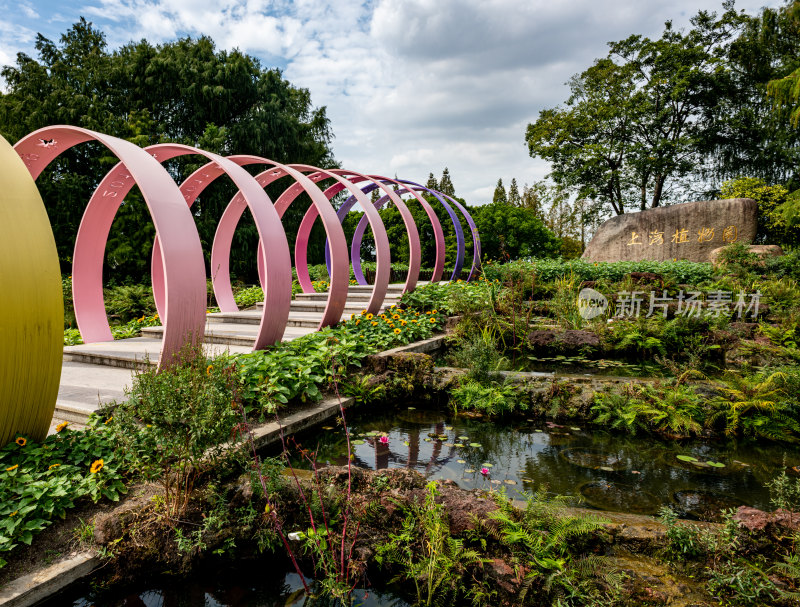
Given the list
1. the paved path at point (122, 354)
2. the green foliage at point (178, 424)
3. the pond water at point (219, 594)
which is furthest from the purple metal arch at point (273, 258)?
the pond water at point (219, 594)

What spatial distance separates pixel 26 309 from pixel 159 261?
16.9 feet

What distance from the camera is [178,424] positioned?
8.36ft

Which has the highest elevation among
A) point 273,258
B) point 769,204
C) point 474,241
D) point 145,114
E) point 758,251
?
point 145,114

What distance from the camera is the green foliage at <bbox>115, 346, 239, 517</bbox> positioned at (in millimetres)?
2512

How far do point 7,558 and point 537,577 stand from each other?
8.39 feet

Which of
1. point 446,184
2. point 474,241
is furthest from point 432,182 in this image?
point 474,241

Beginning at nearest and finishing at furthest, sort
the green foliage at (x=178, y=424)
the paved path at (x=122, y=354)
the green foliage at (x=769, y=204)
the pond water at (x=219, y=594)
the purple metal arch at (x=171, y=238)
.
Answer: the pond water at (x=219, y=594)
the green foliage at (x=178, y=424)
the paved path at (x=122, y=354)
the purple metal arch at (x=171, y=238)
the green foliage at (x=769, y=204)

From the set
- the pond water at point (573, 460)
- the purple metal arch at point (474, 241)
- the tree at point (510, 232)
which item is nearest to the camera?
the pond water at point (573, 460)

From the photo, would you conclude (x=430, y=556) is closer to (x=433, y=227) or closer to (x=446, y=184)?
(x=433, y=227)

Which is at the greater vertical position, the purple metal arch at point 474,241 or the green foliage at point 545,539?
the purple metal arch at point 474,241

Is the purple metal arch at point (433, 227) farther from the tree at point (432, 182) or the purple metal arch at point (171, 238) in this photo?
the tree at point (432, 182)

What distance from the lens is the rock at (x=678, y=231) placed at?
1463cm

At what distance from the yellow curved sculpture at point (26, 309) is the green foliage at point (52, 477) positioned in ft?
0.62

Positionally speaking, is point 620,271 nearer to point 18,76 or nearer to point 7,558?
point 7,558
